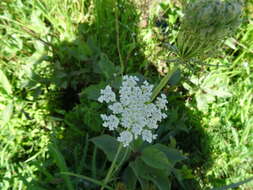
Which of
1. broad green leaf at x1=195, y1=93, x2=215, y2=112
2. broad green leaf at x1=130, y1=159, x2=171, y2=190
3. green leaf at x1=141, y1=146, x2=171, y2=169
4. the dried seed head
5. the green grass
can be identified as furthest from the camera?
broad green leaf at x1=195, y1=93, x2=215, y2=112

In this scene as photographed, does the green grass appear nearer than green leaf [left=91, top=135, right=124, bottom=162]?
No

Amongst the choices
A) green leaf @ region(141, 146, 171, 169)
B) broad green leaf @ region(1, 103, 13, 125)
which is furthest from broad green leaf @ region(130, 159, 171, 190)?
broad green leaf @ region(1, 103, 13, 125)

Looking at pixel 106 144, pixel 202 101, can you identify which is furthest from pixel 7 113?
pixel 202 101

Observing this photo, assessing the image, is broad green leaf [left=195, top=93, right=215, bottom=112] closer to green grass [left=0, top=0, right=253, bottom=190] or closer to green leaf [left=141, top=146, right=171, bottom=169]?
green grass [left=0, top=0, right=253, bottom=190]

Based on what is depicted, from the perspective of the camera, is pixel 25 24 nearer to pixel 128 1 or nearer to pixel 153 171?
pixel 128 1

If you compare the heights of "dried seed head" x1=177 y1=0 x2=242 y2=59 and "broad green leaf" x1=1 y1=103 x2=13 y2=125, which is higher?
"broad green leaf" x1=1 y1=103 x2=13 y2=125

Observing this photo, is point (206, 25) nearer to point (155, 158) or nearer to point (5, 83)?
point (155, 158)

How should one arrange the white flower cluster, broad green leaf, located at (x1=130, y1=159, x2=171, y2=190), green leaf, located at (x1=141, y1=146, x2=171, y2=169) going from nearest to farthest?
the white flower cluster → green leaf, located at (x1=141, y1=146, x2=171, y2=169) → broad green leaf, located at (x1=130, y1=159, x2=171, y2=190)

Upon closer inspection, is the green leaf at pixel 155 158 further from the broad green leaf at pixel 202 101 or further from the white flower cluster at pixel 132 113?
the broad green leaf at pixel 202 101

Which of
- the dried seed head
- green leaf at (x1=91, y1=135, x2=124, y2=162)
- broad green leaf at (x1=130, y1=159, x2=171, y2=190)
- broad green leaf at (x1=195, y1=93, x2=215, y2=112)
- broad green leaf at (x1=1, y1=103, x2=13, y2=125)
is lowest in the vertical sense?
broad green leaf at (x1=130, y1=159, x2=171, y2=190)

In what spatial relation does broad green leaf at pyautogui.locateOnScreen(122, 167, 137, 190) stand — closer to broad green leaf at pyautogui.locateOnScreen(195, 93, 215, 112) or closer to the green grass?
the green grass
